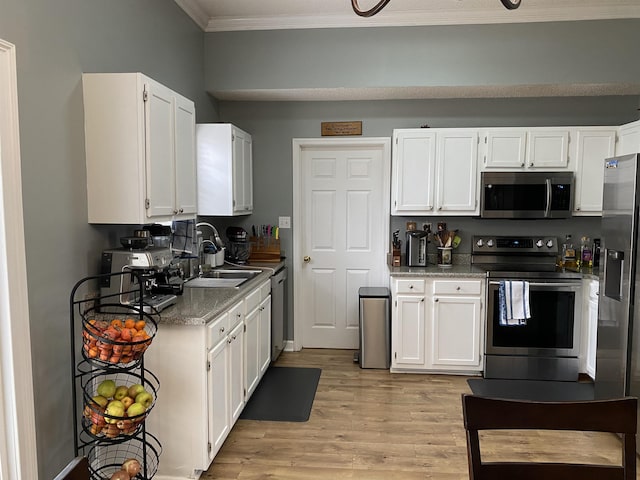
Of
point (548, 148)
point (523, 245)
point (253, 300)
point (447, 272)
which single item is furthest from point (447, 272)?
point (253, 300)

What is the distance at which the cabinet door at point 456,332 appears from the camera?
12.9 feet

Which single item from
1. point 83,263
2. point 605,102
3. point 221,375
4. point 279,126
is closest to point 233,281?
point 221,375

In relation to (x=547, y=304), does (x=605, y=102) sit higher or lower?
higher

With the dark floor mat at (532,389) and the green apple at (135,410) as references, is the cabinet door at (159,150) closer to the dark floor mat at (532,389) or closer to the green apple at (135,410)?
the green apple at (135,410)

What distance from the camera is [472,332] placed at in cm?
396

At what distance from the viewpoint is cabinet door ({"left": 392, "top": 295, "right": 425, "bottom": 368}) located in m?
3.99

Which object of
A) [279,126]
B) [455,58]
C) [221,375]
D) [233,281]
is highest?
[455,58]

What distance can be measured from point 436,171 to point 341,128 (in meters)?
1.03

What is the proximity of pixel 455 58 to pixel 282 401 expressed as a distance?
3134mm

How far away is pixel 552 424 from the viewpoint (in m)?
1.22

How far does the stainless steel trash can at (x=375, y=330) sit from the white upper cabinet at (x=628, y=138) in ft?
7.73

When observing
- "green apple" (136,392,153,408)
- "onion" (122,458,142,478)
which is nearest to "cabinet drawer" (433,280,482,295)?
"green apple" (136,392,153,408)

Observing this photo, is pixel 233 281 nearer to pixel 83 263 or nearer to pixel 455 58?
pixel 83 263

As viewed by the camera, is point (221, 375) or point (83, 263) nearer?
point (83, 263)
